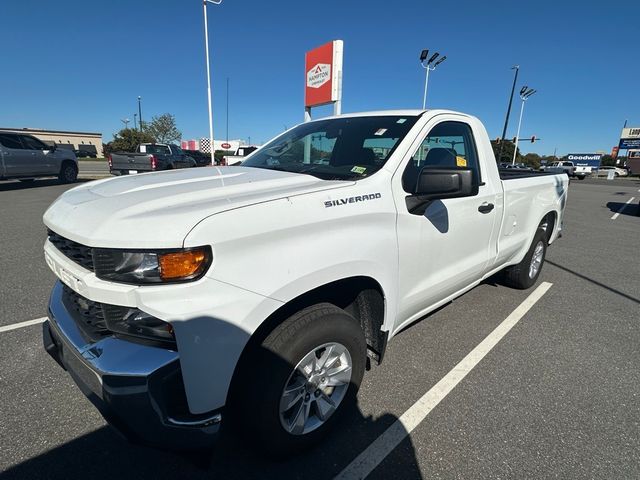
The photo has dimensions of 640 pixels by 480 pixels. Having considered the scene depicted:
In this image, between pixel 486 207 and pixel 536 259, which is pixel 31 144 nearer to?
pixel 486 207

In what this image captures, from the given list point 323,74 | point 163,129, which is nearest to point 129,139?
point 163,129

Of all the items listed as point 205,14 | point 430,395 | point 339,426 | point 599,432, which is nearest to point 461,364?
point 430,395

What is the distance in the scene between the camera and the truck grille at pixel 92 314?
1562 mm

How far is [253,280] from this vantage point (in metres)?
1.57

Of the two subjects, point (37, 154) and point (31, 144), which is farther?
point (37, 154)

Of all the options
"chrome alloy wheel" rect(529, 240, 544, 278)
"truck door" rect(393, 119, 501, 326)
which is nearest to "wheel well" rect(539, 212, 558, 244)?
"chrome alloy wheel" rect(529, 240, 544, 278)

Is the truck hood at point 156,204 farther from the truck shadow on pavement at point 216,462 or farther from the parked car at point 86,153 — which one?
the parked car at point 86,153

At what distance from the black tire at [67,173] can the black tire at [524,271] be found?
16.4m

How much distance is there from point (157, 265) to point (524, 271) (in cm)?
433

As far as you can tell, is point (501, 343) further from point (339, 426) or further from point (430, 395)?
point (339, 426)

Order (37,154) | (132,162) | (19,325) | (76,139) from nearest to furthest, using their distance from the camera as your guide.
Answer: (19,325) < (37,154) < (132,162) < (76,139)

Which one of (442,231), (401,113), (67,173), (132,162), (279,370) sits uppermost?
(401,113)

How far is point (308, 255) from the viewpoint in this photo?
1.76 m

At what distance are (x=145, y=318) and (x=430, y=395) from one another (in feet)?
6.65
